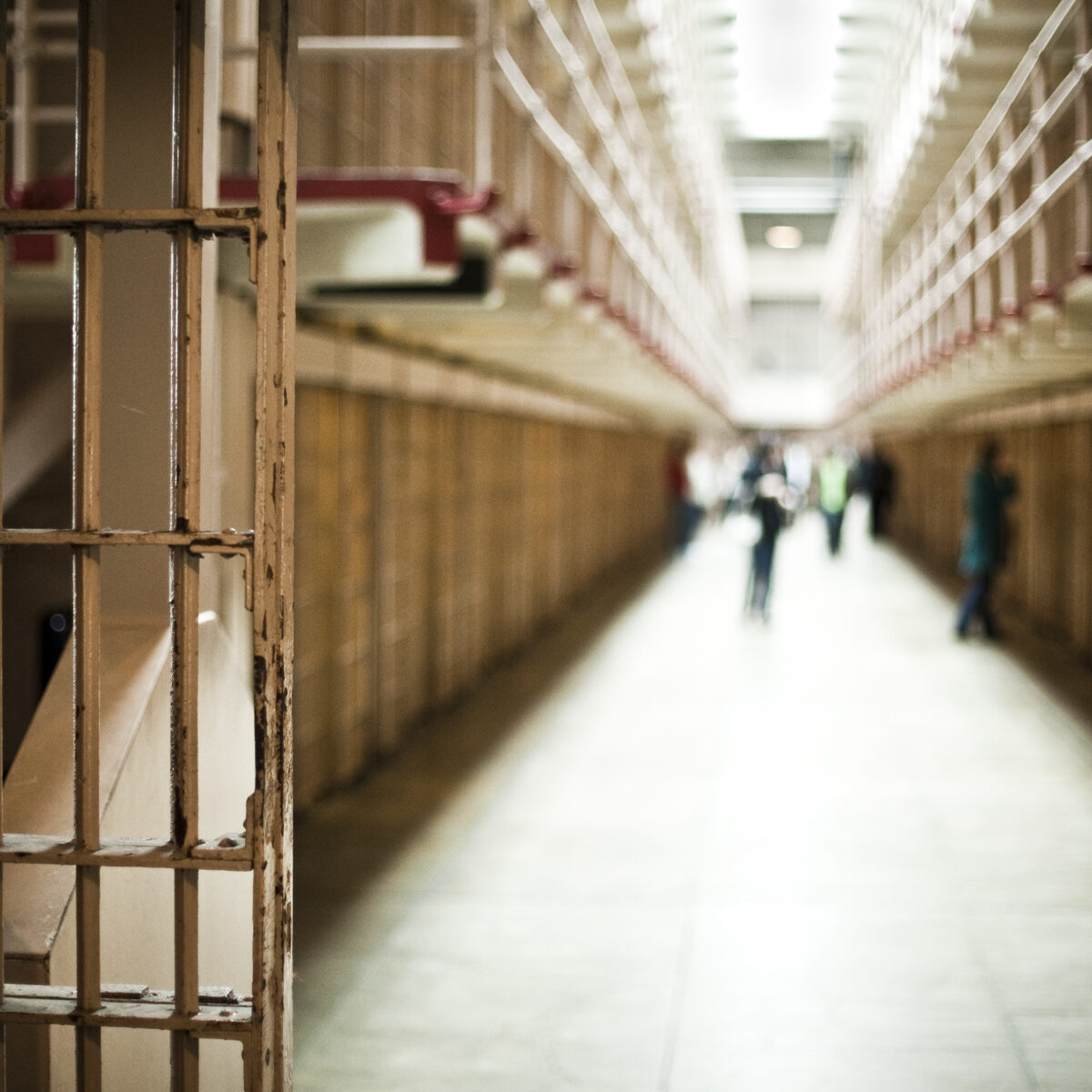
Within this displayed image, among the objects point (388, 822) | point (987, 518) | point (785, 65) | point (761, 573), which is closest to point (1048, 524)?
point (987, 518)

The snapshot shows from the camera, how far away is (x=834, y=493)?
17484 mm

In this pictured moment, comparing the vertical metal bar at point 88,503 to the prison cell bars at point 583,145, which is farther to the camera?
the prison cell bars at point 583,145

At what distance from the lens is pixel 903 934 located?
4035 millimetres

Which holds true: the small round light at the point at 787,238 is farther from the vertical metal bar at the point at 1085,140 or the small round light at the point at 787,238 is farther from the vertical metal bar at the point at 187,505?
the vertical metal bar at the point at 187,505

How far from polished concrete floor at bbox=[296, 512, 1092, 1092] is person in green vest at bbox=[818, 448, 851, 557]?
8696 millimetres

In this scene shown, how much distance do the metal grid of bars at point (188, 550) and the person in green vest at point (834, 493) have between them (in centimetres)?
1480

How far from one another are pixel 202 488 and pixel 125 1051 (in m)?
0.99

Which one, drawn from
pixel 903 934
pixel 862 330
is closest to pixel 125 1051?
pixel 903 934

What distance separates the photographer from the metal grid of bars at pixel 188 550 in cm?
209

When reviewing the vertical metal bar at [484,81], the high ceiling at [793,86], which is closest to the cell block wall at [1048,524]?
the vertical metal bar at [484,81]

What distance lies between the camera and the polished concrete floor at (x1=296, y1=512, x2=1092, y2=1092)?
3.24m

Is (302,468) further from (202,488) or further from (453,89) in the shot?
(453,89)

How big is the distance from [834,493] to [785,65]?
24.5ft

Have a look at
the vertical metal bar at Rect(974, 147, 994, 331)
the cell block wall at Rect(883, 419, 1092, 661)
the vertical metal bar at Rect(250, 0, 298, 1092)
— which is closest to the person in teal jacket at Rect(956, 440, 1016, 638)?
the cell block wall at Rect(883, 419, 1092, 661)
